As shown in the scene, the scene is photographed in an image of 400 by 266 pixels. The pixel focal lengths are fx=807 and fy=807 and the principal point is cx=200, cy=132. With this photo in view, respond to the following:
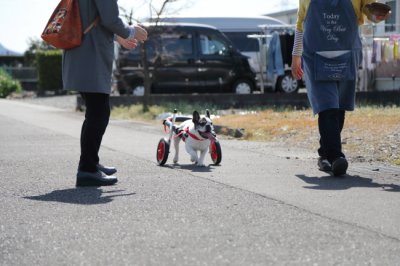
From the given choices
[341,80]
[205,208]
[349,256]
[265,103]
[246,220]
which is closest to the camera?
[349,256]

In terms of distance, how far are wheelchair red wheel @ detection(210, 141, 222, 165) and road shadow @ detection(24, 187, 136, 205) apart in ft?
6.47

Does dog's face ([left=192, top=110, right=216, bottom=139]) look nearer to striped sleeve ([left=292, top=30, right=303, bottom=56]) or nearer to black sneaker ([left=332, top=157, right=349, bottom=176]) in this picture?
striped sleeve ([left=292, top=30, right=303, bottom=56])

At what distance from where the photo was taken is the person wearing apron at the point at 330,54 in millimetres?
7539

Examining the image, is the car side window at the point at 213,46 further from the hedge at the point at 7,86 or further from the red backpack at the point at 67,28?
the hedge at the point at 7,86

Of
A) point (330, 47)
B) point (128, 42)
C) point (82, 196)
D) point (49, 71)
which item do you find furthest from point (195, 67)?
point (82, 196)

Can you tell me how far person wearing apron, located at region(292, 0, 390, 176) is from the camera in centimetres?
754

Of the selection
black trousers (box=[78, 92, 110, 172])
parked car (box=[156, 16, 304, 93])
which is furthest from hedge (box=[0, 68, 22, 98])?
black trousers (box=[78, 92, 110, 172])

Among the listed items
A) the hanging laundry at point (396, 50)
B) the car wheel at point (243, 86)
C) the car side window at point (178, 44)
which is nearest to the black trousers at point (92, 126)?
the hanging laundry at point (396, 50)

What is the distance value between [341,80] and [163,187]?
2147mm

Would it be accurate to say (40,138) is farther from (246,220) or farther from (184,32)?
(184,32)

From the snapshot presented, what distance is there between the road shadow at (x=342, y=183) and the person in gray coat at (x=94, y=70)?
5.63ft

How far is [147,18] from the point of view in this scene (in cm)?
2080

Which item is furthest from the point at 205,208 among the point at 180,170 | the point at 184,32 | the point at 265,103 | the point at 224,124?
the point at 184,32

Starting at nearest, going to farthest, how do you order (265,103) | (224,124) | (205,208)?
(205,208) → (224,124) → (265,103)
